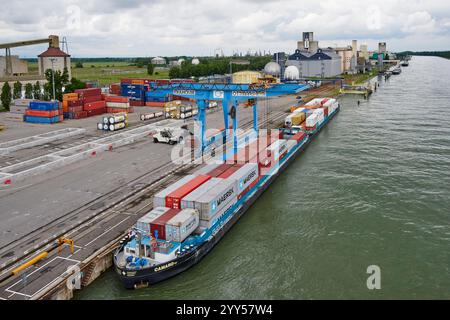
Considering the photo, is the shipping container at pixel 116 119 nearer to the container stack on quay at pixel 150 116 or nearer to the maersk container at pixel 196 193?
the container stack on quay at pixel 150 116

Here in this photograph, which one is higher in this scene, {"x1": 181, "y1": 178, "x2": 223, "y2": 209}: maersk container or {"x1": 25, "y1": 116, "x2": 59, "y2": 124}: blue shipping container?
{"x1": 25, "y1": 116, "x2": 59, "y2": 124}: blue shipping container

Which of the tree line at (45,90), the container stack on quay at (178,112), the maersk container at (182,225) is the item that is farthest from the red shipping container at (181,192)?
the tree line at (45,90)

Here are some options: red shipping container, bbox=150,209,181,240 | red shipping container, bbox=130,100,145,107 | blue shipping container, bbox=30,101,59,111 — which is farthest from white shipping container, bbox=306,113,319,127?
red shipping container, bbox=130,100,145,107

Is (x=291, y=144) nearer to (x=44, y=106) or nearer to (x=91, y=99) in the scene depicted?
(x=44, y=106)

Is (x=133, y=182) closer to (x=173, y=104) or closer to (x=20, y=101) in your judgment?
(x=173, y=104)

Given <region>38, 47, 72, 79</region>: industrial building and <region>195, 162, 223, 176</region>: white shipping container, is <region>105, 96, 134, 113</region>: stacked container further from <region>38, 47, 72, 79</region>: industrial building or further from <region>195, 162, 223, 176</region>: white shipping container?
<region>195, 162, 223, 176</region>: white shipping container

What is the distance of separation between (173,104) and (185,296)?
6294 cm

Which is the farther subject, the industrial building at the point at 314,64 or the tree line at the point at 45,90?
the industrial building at the point at 314,64

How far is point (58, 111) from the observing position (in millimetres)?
73688

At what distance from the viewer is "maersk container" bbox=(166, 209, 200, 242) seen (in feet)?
84.2

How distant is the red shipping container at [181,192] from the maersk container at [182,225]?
123 centimetres

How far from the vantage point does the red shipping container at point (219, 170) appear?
116ft

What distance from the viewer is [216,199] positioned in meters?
29.0
